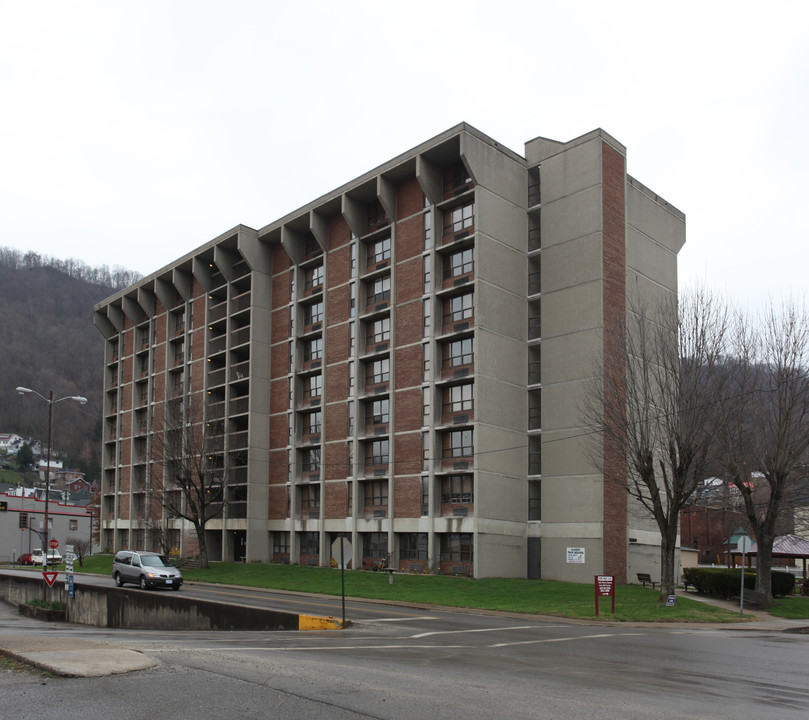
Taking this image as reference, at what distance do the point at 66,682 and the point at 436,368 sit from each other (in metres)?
39.4

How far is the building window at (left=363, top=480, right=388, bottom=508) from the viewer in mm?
51688

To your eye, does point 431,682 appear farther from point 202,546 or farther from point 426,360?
point 202,546

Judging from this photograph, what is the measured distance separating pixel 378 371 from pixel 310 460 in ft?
30.5

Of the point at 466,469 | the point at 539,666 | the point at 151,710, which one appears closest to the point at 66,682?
the point at 151,710

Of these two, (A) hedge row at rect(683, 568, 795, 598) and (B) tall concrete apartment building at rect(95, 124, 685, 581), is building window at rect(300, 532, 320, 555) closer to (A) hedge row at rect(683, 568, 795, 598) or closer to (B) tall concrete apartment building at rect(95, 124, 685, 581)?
(B) tall concrete apartment building at rect(95, 124, 685, 581)

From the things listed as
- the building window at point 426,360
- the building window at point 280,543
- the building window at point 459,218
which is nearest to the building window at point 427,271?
the building window at point 459,218

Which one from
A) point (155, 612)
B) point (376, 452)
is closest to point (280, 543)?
point (376, 452)

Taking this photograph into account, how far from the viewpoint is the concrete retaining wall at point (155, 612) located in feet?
74.4

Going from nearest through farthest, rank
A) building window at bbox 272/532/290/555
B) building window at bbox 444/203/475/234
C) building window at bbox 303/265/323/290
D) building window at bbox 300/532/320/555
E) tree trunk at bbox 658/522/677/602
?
tree trunk at bbox 658/522/677/602, building window at bbox 444/203/475/234, building window at bbox 300/532/320/555, building window at bbox 272/532/290/555, building window at bbox 303/265/323/290

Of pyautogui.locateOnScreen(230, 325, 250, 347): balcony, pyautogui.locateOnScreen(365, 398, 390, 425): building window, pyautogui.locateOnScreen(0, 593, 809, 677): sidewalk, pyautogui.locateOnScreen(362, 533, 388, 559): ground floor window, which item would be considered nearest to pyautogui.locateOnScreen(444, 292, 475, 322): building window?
pyautogui.locateOnScreen(365, 398, 390, 425): building window

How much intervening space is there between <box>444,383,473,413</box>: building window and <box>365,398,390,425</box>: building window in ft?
17.1

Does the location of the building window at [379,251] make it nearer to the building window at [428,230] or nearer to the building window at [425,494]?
the building window at [428,230]

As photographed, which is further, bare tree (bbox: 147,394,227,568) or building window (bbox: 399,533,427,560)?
bare tree (bbox: 147,394,227,568)

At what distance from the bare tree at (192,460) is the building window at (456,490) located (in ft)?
58.7
